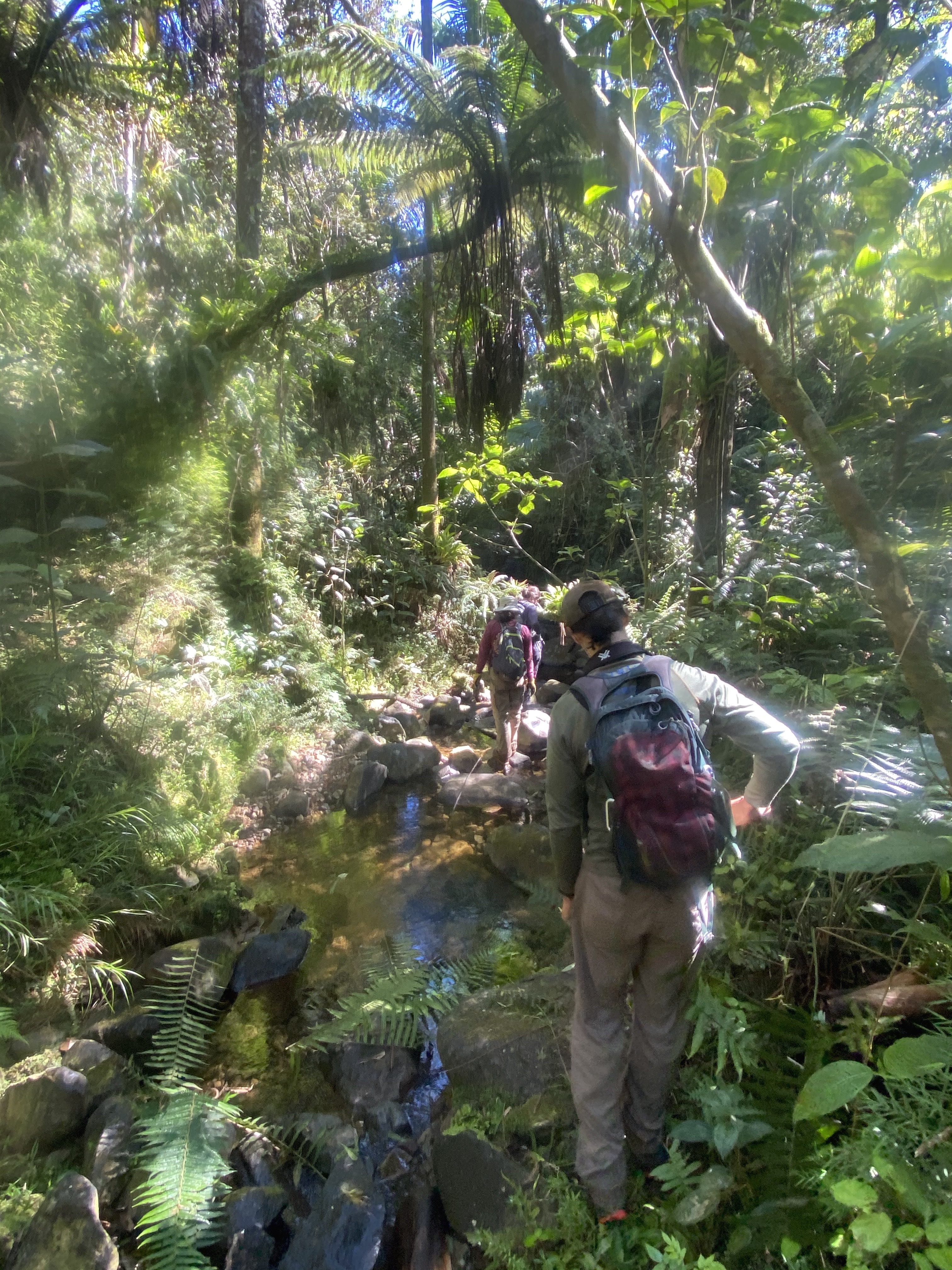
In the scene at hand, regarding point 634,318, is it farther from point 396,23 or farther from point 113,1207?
point 396,23

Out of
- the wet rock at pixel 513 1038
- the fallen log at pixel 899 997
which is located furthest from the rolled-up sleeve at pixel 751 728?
the wet rock at pixel 513 1038

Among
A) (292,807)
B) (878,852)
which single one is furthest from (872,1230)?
(292,807)

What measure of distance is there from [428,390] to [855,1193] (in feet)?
37.2

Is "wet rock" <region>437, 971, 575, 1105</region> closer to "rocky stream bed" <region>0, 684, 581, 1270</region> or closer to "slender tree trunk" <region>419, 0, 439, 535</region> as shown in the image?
"rocky stream bed" <region>0, 684, 581, 1270</region>

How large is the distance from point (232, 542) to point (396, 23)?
8.47 meters

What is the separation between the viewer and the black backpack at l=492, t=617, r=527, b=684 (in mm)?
6484

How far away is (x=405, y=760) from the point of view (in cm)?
727

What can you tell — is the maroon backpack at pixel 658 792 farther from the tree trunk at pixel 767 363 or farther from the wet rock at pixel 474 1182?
the wet rock at pixel 474 1182

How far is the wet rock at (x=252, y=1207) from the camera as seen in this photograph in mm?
2613

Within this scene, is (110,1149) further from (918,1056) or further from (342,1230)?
(918,1056)

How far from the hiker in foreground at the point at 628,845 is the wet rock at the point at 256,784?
4.63 m

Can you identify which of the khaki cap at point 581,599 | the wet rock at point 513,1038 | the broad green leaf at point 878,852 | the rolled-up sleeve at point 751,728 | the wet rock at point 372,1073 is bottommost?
the wet rock at point 372,1073

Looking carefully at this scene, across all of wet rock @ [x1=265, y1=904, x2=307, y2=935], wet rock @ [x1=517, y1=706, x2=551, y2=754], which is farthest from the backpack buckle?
wet rock @ [x1=517, y1=706, x2=551, y2=754]

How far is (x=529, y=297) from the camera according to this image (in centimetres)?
591
